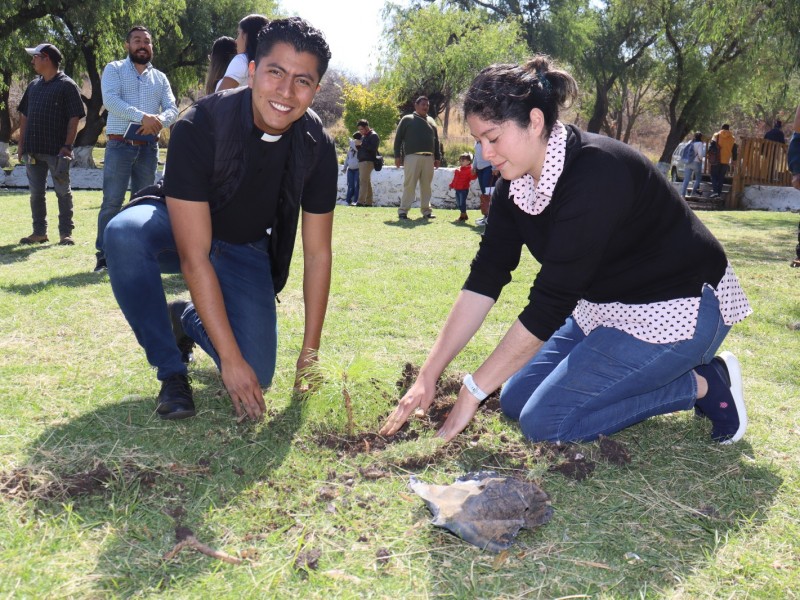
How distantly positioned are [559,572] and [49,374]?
2.56 metres

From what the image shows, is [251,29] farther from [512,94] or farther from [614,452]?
[614,452]

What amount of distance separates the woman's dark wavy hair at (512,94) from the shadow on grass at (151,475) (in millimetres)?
1423

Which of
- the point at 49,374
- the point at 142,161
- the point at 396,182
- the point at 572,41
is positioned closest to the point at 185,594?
the point at 49,374

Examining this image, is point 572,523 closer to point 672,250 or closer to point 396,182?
point 672,250

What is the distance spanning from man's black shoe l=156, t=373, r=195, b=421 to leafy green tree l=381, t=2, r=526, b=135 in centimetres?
2297

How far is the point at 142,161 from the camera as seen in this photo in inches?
251

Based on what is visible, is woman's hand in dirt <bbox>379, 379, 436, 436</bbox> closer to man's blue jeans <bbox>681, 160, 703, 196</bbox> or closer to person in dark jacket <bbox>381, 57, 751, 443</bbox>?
person in dark jacket <bbox>381, 57, 751, 443</bbox>

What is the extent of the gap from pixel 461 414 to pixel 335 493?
0.55 m

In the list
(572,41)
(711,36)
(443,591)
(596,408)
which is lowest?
(443,591)

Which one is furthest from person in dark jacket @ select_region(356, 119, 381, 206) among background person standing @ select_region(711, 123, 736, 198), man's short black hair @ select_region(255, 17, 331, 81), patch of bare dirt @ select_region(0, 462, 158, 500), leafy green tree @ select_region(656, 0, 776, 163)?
leafy green tree @ select_region(656, 0, 776, 163)

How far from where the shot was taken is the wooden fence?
17.5 m

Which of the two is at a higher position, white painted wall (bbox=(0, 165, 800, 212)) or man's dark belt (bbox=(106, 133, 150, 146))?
man's dark belt (bbox=(106, 133, 150, 146))

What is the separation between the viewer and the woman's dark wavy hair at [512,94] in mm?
2377

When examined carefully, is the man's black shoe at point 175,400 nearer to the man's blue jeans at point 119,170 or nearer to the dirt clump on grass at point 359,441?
the dirt clump on grass at point 359,441
